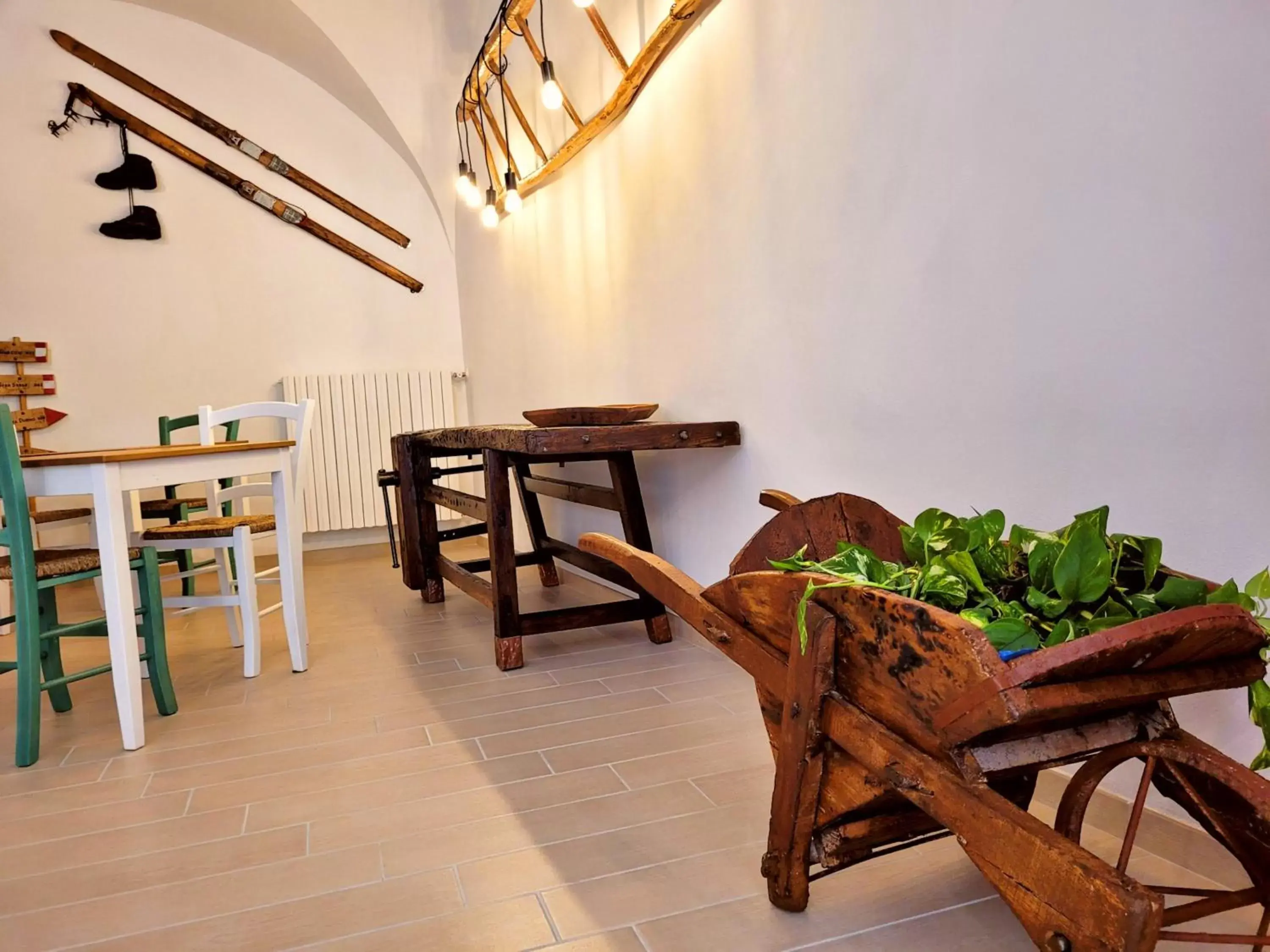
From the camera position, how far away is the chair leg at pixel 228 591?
3.26 metres

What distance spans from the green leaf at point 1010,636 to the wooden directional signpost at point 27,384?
207 inches

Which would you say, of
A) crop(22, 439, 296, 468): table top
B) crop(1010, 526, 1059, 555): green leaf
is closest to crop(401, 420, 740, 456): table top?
crop(22, 439, 296, 468): table top

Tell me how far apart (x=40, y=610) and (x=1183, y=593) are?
8.77 ft

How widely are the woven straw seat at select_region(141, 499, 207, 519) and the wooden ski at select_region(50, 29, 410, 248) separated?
227 cm

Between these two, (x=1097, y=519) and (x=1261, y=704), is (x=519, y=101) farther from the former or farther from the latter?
(x=1261, y=704)

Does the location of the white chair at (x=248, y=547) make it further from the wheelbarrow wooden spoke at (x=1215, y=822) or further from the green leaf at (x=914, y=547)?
the wheelbarrow wooden spoke at (x=1215, y=822)

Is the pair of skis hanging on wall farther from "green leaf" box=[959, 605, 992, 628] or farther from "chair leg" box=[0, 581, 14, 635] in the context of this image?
"green leaf" box=[959, 605, 992, 628]

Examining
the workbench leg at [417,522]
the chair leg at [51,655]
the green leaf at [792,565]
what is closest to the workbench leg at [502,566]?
the workbench leg at [417,522]

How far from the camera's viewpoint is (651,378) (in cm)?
338

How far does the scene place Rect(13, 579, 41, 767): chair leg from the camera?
2.20m

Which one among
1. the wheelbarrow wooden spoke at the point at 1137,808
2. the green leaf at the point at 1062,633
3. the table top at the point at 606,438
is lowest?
the wheelbarrow wooden spoke at the point at 1137,808

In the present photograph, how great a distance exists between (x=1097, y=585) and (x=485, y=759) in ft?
5.01

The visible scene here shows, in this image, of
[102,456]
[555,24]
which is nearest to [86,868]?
[102,456]

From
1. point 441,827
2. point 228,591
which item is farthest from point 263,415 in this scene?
Result: point 441,827
